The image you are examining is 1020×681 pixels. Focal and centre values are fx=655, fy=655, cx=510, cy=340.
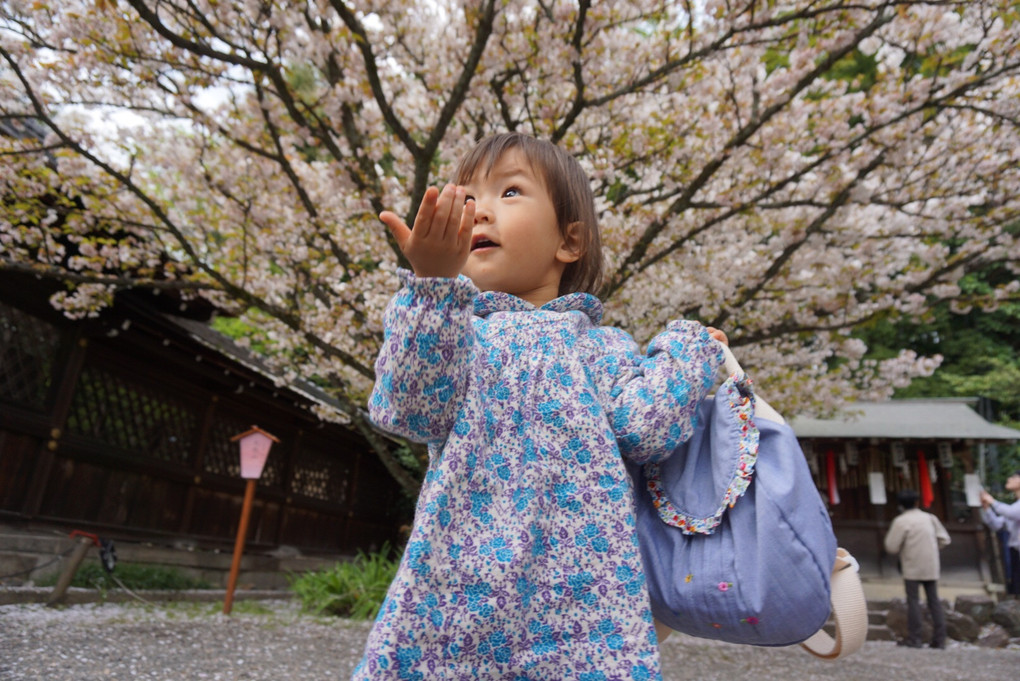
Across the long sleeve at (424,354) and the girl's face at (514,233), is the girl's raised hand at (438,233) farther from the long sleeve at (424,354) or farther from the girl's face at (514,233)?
the girl's face at (514,233)

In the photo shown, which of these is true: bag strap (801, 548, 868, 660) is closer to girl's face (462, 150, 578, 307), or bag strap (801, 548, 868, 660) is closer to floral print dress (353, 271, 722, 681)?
floral print dress (353, 271, 722, 681)

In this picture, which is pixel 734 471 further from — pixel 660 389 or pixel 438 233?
pixel 438 233

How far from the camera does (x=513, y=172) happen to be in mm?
1444

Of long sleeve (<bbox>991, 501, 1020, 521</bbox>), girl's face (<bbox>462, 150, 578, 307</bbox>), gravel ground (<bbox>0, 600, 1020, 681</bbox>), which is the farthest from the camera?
long sleeve (<bbox>991, 501, 1020, 521</bbox>)

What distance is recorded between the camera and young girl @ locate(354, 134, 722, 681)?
107cm

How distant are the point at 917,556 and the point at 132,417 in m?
8.96

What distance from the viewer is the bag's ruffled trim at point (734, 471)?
118 cm

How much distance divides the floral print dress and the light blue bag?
0.07 m

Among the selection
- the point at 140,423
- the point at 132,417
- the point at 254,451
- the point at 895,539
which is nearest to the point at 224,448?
the point at 140,423

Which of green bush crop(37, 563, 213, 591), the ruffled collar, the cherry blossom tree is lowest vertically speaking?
green bush crop(37, 563, 213, 591)

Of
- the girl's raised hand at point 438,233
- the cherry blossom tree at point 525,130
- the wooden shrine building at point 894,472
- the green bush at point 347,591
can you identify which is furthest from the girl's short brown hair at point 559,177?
the wooden shrine building at point 894,472

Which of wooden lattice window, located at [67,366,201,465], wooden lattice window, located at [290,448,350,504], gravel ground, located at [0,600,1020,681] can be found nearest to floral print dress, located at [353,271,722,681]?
gravel ground, located at [0,600,1020,681]

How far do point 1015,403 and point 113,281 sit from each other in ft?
57.5

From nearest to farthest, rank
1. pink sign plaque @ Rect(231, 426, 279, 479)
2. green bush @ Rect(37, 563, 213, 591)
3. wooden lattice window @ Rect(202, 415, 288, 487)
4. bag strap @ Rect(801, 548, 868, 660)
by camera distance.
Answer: bag strap @ Rect(801, 548, 868, 660), green bush @ Rect(37, 563, 213, 591), pink sign plaque @ Rect(231, 426, 279, 479), wooden lattice window @ Rect(202, 415, 288, 487)
